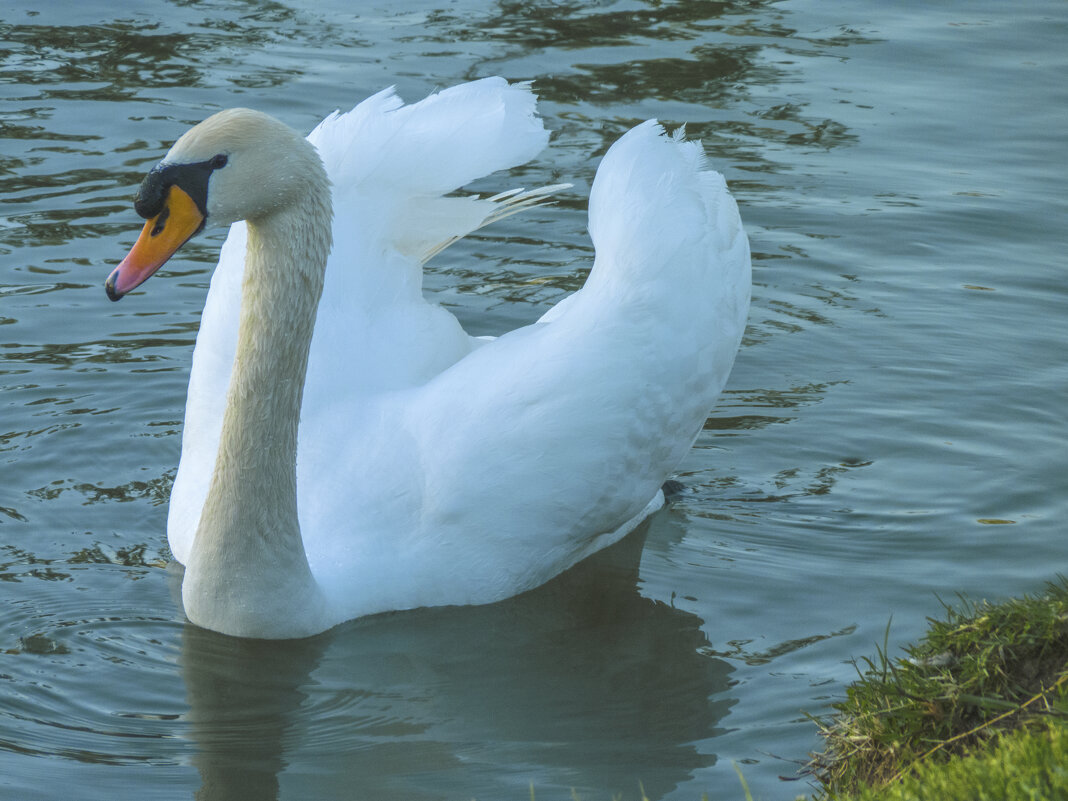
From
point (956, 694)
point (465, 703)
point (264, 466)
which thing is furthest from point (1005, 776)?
point (264, 466)

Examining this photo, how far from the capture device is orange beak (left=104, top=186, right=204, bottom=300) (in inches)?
187

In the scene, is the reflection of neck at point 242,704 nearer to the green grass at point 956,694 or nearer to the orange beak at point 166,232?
the orange beak at point 166,232

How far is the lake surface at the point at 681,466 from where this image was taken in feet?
16.2

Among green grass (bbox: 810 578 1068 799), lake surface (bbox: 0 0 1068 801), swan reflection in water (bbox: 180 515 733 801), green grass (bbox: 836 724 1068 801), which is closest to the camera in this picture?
green grass (bbox: 836 724 1068 801)

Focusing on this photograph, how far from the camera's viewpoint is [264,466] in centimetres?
527

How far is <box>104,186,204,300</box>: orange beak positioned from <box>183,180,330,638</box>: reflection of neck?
352 mm

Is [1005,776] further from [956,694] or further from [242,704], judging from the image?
[242,704]

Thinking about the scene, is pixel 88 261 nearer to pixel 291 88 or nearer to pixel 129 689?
pixel 291 88

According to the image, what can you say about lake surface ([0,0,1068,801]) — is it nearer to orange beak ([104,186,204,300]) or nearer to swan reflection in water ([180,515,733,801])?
swan reflection in water ([180,515,733,801])

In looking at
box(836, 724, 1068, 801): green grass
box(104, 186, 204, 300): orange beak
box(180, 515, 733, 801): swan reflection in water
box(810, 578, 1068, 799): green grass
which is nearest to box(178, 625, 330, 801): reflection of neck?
box(180, 515, 733, 801): swan reflection in water

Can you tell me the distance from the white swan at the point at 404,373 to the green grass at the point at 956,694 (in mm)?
1721

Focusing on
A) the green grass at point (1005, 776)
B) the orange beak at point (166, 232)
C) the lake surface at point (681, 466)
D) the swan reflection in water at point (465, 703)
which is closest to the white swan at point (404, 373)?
the orange beak at point (166, 232)

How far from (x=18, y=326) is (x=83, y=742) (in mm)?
3367

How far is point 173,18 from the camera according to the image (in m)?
11.8
